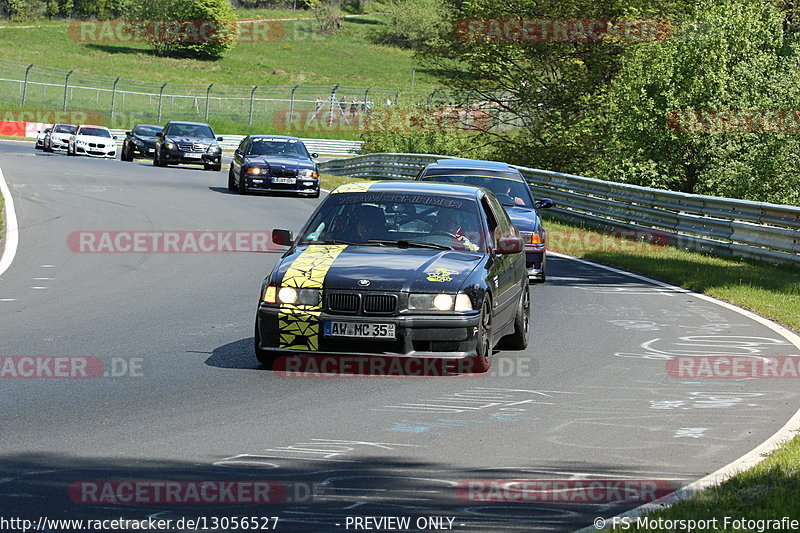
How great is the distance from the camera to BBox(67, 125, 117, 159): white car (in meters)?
44.8

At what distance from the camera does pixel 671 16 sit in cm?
3838

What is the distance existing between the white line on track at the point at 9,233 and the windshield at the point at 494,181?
5.85 metres

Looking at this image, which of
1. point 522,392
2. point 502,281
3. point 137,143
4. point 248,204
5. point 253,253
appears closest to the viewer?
point 522,392

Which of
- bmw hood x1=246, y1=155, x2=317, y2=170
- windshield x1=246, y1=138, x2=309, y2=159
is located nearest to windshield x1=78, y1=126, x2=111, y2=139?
windshield x1=246, y1=138, x2=309, y2=159

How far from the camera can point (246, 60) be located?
106 meters

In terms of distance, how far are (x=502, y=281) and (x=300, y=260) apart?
5.88 feet

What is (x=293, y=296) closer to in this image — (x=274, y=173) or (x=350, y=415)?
(x=350, y=415)

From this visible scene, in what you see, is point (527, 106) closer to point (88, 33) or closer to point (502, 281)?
point (502, 281)

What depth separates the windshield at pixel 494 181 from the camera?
1714 centimetres

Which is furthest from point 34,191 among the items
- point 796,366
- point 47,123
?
point 47,123

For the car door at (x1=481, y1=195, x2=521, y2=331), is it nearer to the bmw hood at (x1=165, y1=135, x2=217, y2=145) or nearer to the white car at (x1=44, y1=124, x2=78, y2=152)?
the bmw hood at (x1=165, y1=135, x2=217, y2=145)

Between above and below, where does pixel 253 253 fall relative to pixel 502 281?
below

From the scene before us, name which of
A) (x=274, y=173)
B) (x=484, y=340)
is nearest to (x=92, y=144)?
(x=274, y=173)

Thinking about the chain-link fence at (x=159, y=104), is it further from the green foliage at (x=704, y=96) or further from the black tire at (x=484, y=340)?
the black tire at (x=484, y=340)
